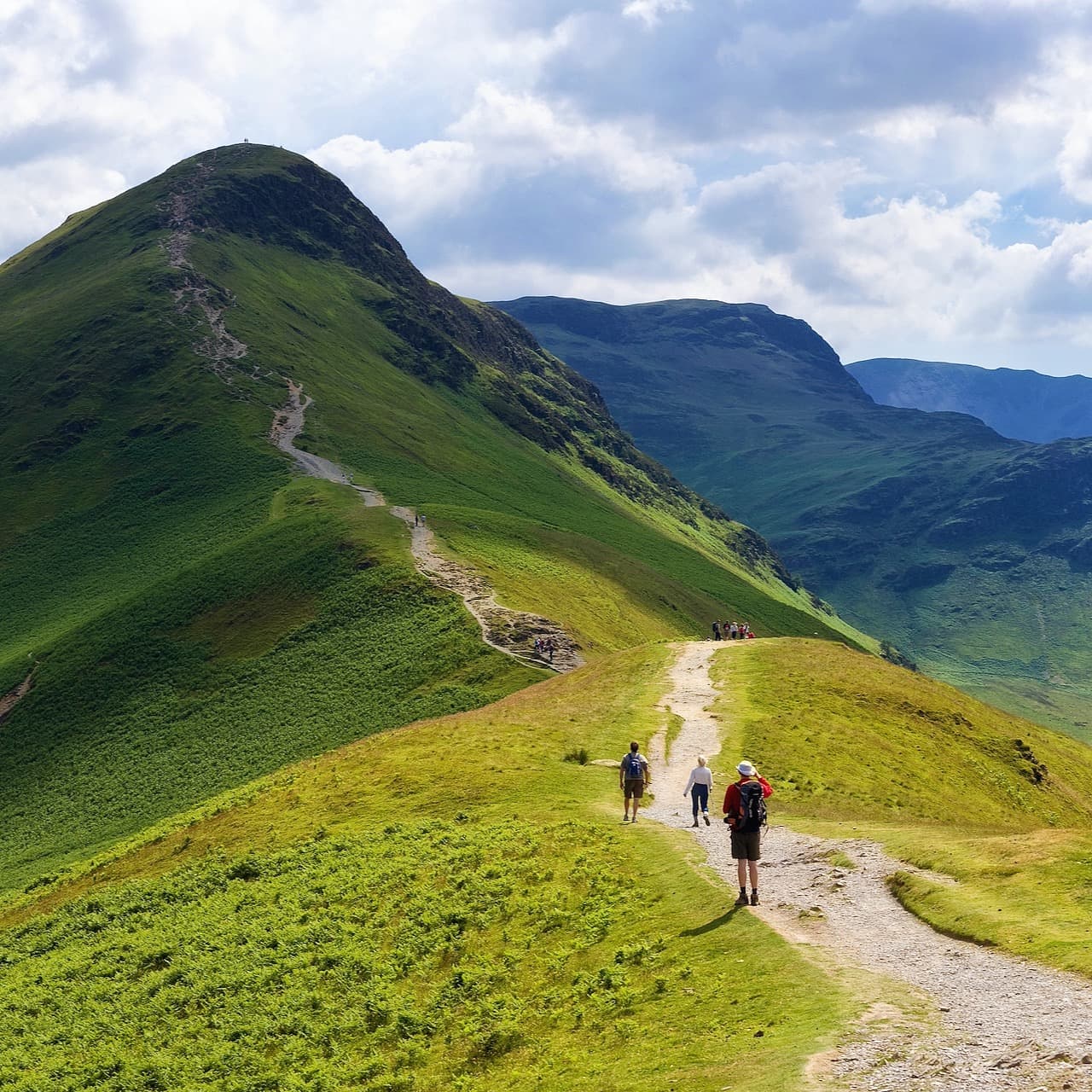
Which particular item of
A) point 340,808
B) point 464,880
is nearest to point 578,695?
point 340,808

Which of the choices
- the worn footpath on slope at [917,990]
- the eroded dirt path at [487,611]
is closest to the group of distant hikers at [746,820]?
the worn footpath on slope at [917,990]

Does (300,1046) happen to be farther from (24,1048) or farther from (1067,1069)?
(1067,1069)

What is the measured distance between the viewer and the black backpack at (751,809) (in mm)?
26125

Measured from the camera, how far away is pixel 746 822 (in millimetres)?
26156

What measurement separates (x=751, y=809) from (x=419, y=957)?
1077 centimetres

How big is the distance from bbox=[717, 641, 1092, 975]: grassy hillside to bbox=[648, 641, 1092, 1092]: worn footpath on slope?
931 millimetres

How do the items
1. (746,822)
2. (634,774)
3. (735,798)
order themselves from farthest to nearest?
(634,774)
(735,798)
(746,822)

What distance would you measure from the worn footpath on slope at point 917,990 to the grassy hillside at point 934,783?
931mm

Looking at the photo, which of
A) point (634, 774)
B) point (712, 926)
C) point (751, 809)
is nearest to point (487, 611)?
point (634, 774)

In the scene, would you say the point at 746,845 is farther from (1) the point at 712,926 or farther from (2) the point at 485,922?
(2) the point at 485,922

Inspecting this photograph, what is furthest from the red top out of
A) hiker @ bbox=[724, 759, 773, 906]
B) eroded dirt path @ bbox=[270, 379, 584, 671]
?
eroded dirt path @ bbox=[270, 379, 584, 671]

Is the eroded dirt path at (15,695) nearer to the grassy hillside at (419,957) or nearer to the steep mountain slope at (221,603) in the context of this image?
the steep mountain slope at (221,603)

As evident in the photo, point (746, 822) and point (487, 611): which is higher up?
point (487, 611)

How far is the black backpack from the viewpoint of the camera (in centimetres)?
2612
